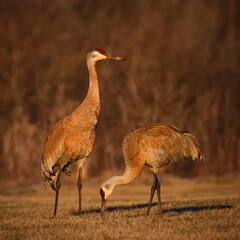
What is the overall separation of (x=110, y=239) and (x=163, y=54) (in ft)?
50.0

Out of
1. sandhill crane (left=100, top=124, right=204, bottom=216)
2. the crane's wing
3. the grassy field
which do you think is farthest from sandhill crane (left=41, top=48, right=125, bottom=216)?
the grassy field

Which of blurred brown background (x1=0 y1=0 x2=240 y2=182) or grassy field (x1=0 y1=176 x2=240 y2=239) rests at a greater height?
blurred brown background (x1=0 y1=0 x2=240 y2=182)

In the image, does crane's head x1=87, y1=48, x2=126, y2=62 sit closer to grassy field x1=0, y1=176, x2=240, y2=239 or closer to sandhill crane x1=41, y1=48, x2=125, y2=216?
sandhill crane x1=41, y1=48, x2=125, y2=216

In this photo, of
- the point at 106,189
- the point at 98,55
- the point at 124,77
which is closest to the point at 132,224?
the point at 106,189

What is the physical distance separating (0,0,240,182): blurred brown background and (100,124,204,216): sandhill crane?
11506 mm

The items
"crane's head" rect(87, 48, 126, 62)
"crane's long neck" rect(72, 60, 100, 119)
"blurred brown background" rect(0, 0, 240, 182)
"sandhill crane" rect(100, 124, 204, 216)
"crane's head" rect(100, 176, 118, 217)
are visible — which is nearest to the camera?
"crane's head" rect(100, 176, 118, 217)

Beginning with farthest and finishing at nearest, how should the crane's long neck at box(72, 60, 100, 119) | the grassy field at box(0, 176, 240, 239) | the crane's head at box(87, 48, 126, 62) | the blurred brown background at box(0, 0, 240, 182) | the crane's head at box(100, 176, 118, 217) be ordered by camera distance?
1. the blurred brown background at box(0, 0, 240, 182)
2. the crane's head at box(87, 48, 126, 62)
3. the crane's long neck at box(72, 60, 100, 119)
4. the crane's head at box(100, 176, 118, 217)
5. the grassy field at box(0, 176, 240, 239)

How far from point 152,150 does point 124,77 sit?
Result: 42.8ft

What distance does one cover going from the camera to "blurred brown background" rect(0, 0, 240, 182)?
777 inches

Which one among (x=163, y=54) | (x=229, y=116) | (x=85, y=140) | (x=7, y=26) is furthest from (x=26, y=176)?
(x=85, y=140)

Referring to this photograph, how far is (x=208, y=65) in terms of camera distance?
20.9m

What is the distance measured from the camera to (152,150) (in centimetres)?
765

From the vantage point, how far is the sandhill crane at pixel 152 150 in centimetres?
767

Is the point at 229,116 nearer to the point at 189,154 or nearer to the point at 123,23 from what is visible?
the point at 123,23
